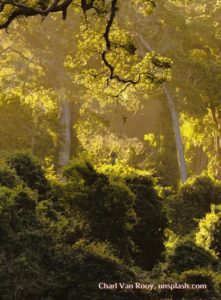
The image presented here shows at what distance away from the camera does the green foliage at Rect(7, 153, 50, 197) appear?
19688 mm

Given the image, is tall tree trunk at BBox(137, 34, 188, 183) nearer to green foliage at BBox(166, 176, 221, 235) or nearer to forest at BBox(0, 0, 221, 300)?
forest at BBox(0, 0, 221, 300)

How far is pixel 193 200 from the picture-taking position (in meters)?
29.8

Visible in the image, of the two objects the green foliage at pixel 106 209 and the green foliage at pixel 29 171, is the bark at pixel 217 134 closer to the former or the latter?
the green foliage at pixel 29 171

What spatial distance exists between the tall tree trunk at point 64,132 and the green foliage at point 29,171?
20.4 meters

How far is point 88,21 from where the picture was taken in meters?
18.8

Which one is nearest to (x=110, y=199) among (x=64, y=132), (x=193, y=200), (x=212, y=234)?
(x=212, y=234)

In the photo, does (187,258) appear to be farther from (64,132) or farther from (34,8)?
(64,132)

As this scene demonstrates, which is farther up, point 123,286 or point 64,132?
point 64,132

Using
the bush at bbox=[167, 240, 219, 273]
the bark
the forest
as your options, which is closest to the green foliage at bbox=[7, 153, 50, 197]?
the forest

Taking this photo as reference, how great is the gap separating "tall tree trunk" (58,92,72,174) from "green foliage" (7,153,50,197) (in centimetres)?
2040

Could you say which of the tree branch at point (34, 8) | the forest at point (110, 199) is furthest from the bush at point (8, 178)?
the tree branch at point (34, 8)

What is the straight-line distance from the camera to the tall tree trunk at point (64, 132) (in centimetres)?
4209

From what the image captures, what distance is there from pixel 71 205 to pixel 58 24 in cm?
2818

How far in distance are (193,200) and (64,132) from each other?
16272 millimetres
